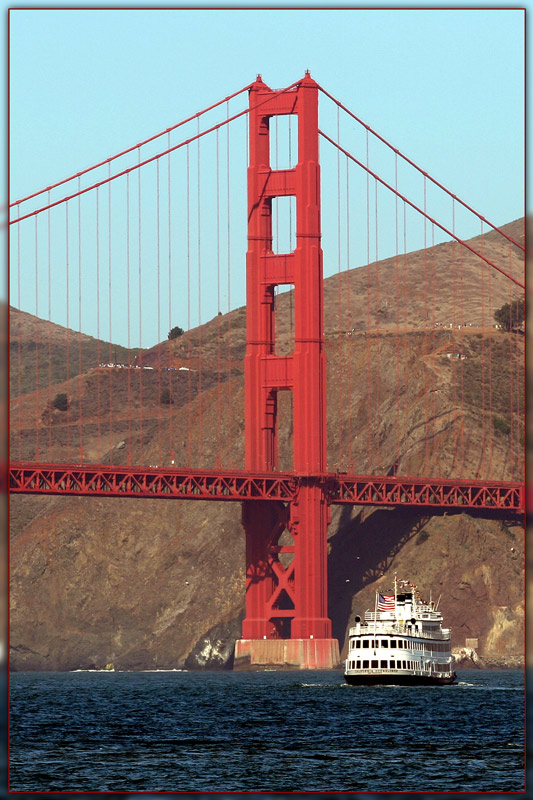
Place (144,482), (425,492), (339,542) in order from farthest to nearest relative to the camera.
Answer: (339,542) → (425,492) → (144,482)

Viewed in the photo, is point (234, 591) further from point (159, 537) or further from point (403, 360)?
point (403, 360)

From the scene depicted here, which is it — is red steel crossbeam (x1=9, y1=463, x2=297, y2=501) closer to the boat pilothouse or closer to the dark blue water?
the dark blue water

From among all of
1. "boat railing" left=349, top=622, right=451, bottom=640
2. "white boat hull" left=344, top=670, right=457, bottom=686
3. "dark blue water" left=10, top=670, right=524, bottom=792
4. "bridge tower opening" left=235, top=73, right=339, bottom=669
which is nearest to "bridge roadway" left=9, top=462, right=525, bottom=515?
"bridge tower opening" left=235, top=73, right=339, bottom=669

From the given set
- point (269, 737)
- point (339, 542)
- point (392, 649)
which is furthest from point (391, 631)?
point (339, 542)

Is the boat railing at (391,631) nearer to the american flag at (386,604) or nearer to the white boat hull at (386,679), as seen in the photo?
the american flag at (386,604)

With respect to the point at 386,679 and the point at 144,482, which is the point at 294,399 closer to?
the point at 144,482

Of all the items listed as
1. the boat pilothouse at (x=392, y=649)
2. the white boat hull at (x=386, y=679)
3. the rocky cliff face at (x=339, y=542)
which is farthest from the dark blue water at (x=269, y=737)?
the rocky cliff face at (x=339, y=542)
